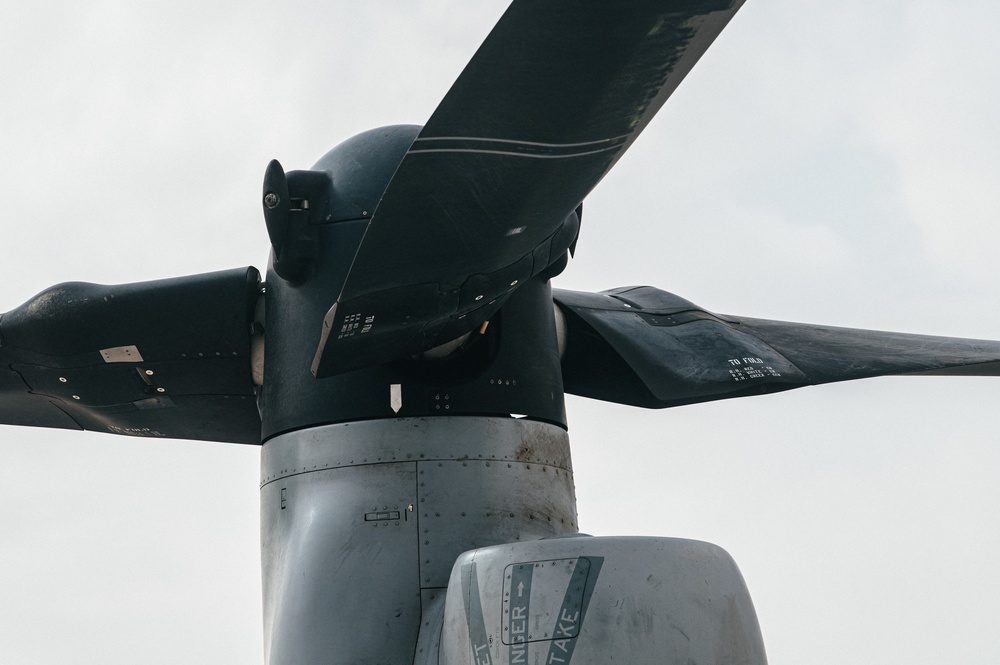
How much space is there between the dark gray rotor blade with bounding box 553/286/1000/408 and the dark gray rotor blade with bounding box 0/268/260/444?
1.82 metres

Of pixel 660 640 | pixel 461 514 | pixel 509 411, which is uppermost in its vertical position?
pixel 509 411

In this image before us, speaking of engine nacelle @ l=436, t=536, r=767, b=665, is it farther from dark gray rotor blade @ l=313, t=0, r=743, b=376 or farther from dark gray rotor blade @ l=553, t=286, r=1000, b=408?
dark gray rotor blade @ l=553, t=286, r=1000, b=408

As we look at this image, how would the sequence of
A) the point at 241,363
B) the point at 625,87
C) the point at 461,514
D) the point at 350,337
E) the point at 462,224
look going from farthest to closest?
1. the point at 241,363
2. the point at 461,514
3. the point at 350,337
4. the point at 462,224
5. the point at 625,87

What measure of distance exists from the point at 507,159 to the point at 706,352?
290 centimetres

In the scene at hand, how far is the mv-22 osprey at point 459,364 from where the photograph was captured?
3.84 m

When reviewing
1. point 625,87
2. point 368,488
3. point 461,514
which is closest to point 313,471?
point 368,488

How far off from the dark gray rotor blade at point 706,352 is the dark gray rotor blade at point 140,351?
1821mm

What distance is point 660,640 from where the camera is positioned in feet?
14.3

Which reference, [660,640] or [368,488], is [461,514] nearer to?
[368,488]

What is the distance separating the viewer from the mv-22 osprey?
384cm

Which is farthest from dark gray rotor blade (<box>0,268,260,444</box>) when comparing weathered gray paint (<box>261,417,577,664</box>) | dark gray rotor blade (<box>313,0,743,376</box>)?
dark gray rotor blade (<box>313,0,743,376</box>)

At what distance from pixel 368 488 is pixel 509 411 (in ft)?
2.56

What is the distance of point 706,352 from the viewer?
6.56 m

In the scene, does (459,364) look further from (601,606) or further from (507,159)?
(507,159)
